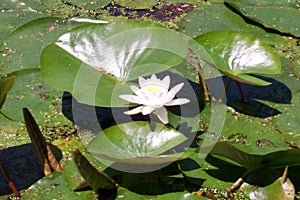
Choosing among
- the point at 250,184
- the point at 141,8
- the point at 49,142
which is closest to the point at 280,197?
the point at 250,184

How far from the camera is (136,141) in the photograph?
1698 mm

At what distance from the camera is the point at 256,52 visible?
2.04 metres

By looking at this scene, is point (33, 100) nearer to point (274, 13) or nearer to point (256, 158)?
point (256, 158)

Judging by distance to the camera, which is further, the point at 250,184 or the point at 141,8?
the point at 141,8

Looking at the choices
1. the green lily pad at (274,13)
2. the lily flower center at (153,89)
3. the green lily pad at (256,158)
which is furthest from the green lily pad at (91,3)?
the green lily pad at (256,158)

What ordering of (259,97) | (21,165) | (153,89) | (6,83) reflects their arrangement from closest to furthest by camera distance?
(6,83) < (153,89) < (21,165) < (259,97)

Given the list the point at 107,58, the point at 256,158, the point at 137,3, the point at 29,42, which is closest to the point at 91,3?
the point at 137,3

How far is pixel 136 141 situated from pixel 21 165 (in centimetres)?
47

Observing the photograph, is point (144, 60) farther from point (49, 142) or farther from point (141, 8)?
point (141, 8)

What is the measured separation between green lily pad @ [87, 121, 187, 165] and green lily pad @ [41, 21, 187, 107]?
0.12 m

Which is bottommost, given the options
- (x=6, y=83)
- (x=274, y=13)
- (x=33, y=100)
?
(x=33, y=100)

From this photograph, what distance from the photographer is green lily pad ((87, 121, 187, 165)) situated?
1654 mm

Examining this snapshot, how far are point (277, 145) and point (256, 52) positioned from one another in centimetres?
38

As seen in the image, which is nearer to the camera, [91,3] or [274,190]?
[274,190]
